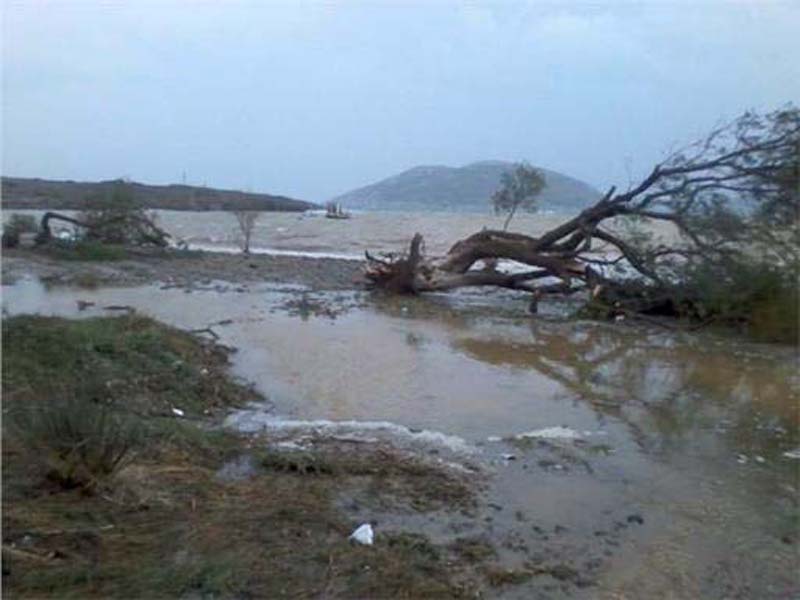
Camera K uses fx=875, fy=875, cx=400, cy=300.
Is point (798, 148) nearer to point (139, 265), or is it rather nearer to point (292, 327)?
point (292, 327)

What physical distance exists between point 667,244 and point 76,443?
11613 mm

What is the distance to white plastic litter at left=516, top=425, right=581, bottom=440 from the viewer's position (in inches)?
258

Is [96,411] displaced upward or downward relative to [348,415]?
upward

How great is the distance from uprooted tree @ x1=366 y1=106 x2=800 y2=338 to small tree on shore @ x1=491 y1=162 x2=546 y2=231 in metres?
9.80

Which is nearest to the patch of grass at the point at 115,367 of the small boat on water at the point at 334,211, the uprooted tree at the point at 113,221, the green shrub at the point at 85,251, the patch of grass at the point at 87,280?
the patch of grass at the point at 87,280

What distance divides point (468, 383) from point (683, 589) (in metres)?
4.75

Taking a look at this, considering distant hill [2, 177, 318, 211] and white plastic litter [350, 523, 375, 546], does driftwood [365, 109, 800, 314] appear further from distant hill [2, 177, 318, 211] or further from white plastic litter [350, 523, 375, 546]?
distant hill [2, 177, 318, 211]

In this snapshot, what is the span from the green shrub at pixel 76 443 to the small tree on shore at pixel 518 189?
22.2 m

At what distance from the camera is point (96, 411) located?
4.50 metres

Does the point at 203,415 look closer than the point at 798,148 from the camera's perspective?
Yes

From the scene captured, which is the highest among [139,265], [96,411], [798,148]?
[798,148]

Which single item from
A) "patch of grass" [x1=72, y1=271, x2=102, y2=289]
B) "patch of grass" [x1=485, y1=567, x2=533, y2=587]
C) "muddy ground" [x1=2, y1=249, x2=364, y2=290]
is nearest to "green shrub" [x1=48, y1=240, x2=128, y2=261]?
"muddy ground" [x1=2, y1=249, x2=364, y2=290]

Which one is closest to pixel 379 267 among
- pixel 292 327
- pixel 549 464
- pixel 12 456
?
pixel 292 327

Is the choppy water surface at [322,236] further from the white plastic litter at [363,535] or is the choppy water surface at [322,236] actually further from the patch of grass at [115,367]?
the white plastic litter at [363,535]
